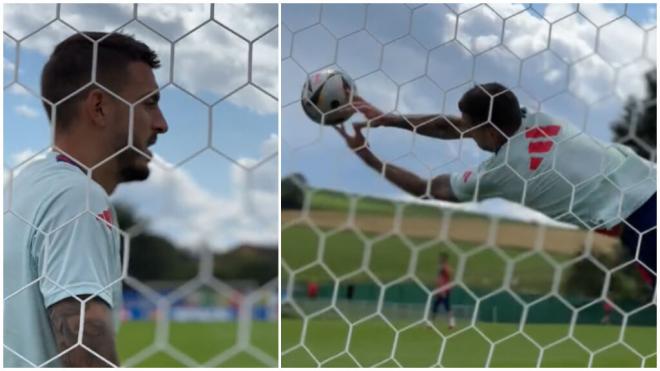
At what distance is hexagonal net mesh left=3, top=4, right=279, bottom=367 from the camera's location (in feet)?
3.24

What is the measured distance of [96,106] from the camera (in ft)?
3.33

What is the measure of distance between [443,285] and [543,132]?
21 cm

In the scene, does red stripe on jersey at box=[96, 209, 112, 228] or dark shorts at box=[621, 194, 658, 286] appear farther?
dark shorts at box=[621, 194, 658, 286]

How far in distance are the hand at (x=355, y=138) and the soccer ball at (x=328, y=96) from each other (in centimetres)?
1

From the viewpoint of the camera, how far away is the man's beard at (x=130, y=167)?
1000 millimetres

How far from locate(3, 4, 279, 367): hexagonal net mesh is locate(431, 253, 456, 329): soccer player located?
7.4 inches

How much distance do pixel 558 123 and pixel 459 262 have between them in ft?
0.65

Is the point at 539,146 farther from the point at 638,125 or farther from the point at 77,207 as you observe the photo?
the point at 77,207

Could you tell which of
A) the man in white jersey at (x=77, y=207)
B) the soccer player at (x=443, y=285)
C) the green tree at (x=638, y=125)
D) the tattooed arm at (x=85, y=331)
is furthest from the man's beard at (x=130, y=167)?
the green tree at (x=638, y=125)

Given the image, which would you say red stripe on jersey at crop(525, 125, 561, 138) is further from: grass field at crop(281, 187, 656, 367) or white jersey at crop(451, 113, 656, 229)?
grass field at crop(281, 187, 656, 367)

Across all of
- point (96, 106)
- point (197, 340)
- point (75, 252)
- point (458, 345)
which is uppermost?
point (96, 106)

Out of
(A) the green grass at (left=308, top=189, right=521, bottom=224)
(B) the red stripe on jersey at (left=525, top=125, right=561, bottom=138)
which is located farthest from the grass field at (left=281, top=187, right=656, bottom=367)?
(B) the red stripe on jersey at (left=525, top=125, right=561, bottom=138)

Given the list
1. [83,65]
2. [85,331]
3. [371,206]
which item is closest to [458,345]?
[371,206]

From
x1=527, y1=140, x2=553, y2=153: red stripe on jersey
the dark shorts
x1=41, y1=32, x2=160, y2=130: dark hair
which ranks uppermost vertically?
x1=41, y1=32, x2=160, y2=130: dark hair
